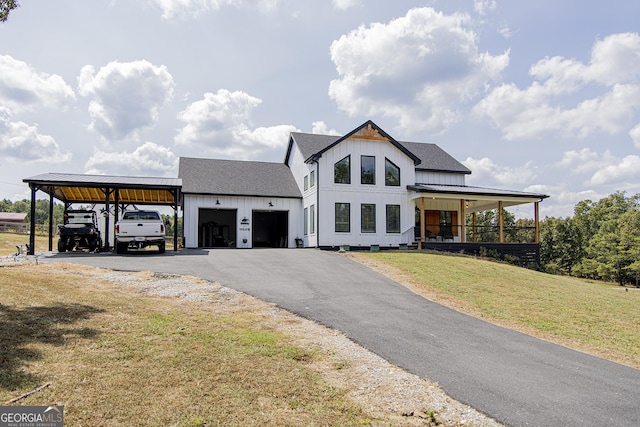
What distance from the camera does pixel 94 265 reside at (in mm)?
16234

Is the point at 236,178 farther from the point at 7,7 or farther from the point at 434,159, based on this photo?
the point at 7,7

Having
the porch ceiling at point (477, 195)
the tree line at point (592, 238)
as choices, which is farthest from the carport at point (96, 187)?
the tree line at point (592, 238)

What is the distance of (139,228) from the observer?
65.3 feet

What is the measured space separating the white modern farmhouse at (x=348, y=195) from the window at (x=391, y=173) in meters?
0.06

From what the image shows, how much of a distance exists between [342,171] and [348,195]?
4.53 feet

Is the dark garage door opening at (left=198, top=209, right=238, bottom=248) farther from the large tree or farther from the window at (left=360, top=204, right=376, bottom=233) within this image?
the large tree

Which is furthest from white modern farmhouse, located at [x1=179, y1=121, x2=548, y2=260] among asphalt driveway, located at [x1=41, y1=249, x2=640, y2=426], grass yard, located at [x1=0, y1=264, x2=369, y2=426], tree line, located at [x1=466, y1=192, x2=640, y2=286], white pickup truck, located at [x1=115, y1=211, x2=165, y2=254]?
grass yard, located at [x1=0, y1=264, x2=369, y2=426]

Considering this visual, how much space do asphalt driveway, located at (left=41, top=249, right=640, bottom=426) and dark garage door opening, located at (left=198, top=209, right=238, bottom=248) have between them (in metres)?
15.7

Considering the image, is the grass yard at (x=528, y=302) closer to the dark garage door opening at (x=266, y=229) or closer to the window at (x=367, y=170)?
the window at (x=367, y=170)

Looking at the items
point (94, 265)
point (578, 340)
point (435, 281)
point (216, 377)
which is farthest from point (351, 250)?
point (216, 377)

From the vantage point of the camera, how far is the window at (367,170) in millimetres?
25500

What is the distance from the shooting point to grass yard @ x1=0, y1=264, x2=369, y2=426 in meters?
4.70

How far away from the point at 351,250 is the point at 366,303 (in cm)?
1269

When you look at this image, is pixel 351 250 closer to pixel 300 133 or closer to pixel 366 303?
pixel 300 133
